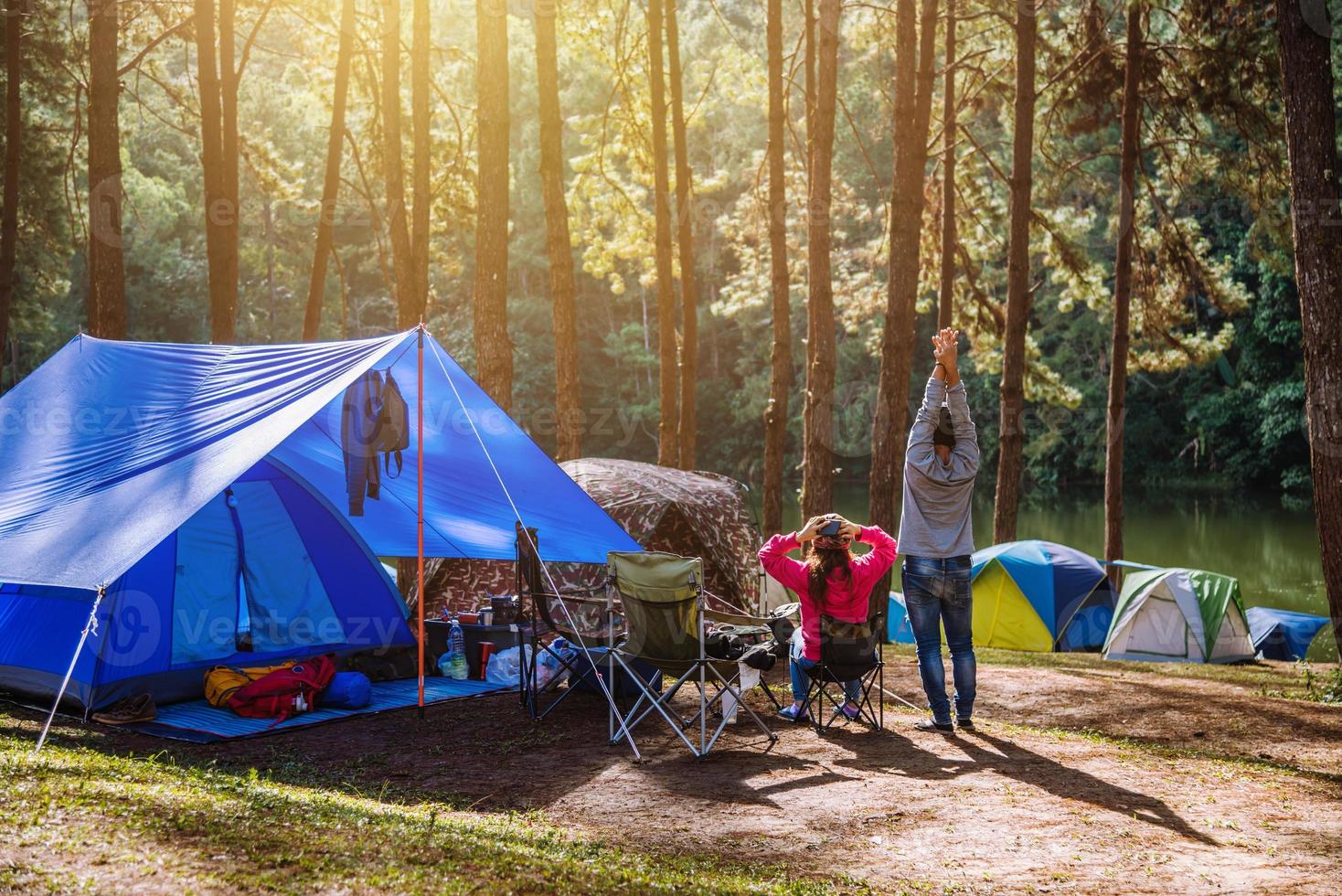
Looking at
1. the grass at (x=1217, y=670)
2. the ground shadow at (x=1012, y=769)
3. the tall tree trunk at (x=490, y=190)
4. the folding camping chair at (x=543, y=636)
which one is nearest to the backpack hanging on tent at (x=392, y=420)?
the folding camping chair at (x=543, y=636)

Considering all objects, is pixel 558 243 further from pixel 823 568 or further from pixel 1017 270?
pixel 823 568

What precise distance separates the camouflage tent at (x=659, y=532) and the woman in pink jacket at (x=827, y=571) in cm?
326

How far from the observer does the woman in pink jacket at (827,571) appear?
5.96 metres

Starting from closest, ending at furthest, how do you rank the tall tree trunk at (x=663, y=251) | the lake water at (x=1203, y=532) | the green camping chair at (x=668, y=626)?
the green camping chair at (x=668, y=626) → the tall tree trunk at (x=663, y=251) → the lake water at (x=1203, y=532)

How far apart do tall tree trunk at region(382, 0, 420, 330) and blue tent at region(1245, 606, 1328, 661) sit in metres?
9.56

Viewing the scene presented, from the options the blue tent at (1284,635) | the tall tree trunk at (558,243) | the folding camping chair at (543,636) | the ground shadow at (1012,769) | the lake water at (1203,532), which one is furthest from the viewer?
the lake water at (1203,532)

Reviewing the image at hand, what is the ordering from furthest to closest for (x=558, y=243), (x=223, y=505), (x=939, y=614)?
(x=558, y=243)
(x=223, y=505)
(x=939, y=614)

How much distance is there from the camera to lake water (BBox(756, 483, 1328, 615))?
68.3 ft

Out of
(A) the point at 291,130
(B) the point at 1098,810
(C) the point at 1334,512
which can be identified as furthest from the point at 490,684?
(A) the point at 291,130

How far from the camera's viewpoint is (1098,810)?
→ 4469 millimetres

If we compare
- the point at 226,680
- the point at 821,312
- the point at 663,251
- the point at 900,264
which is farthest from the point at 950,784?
the point at 663,251

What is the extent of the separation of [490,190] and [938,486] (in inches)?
244

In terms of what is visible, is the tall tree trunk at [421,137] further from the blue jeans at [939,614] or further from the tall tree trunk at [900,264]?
the blue jeans at [939,614]

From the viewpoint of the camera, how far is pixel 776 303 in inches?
531
